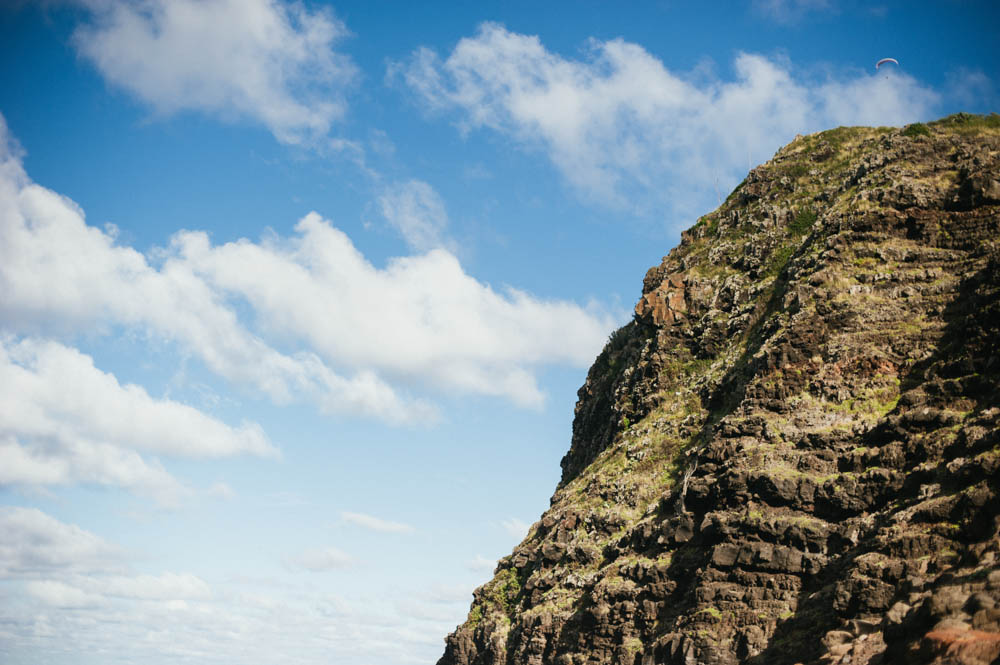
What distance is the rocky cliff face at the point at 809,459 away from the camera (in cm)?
4256

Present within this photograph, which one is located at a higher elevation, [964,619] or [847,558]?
[847,558]

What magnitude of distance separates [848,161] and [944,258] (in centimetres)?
4199

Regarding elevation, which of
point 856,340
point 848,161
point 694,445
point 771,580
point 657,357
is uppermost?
point 848,161

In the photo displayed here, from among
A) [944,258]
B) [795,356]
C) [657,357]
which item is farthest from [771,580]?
[657,357]

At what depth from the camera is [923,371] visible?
57.3m

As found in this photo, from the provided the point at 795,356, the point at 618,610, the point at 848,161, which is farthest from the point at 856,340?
the point at 848,161

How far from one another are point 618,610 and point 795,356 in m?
22.3

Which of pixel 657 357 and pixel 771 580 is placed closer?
pixel 771 580

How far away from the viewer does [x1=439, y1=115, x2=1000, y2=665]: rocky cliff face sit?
42.6 m

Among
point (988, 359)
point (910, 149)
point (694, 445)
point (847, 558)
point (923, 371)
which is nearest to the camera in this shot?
point (847, 558)

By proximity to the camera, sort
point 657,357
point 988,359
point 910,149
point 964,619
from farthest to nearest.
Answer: point 657,357 → point 910,149 → point 988,359 → point 964,619

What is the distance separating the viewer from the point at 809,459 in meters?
55.5

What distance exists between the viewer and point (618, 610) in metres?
62.3

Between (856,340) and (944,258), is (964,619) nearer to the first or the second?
(856,340)
